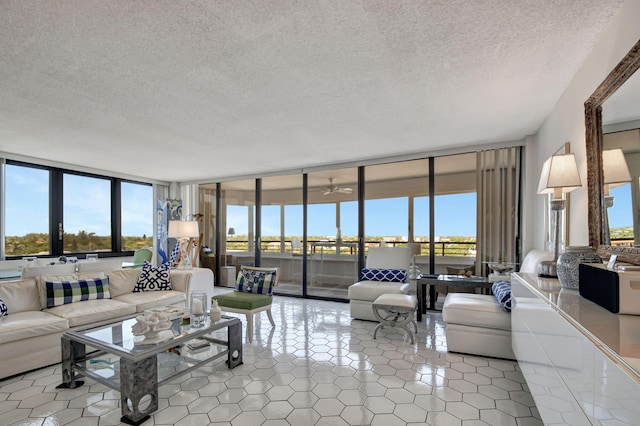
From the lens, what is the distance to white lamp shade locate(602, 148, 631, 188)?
169 cm

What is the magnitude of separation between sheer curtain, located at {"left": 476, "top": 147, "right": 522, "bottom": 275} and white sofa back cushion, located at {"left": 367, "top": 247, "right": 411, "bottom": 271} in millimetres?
1022

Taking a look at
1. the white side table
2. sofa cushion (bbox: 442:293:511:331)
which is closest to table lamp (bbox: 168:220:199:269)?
→ the white side table

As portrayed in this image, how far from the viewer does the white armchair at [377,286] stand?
411 cm

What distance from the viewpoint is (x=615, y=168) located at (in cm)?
178

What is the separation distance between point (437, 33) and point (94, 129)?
3679 millimetres

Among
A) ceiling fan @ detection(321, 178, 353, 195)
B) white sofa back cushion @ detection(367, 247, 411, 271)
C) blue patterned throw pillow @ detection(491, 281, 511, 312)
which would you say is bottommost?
blue patterned throw pillow @ detection(491, 281, 511, 312)

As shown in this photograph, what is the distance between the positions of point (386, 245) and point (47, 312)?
4.41m

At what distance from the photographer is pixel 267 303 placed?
3.75 meters

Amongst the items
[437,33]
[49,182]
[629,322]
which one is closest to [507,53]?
[437,33]

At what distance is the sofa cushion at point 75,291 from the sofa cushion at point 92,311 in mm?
69

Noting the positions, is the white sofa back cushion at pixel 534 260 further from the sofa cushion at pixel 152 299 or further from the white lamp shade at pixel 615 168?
the sofa cushion at pixel 152 299

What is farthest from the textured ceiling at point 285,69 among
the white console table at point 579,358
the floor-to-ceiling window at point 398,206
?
the white console table at point 579,358

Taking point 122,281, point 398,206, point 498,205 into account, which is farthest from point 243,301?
point 498,205

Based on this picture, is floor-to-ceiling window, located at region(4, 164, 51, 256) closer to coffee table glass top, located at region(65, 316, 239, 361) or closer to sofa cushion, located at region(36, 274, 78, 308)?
sofa cushion, located at region(36, 274, 78, 308)
